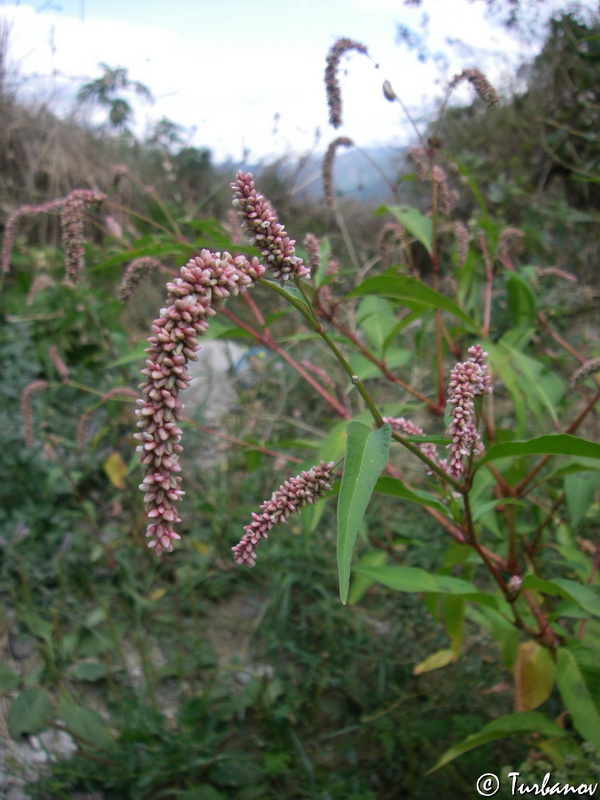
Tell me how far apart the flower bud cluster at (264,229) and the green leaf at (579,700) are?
103cm

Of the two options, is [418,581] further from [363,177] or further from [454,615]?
[363,177]

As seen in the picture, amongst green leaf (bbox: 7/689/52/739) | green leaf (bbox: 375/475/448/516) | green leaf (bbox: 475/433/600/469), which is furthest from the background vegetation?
green leaf (bbox: 475/433/600/469)

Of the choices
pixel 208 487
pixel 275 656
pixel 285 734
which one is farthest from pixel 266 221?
pixel 208 487

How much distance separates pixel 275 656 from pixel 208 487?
0.99 meters

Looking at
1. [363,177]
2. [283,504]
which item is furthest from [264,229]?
[363,177]

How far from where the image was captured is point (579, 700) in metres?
1.18

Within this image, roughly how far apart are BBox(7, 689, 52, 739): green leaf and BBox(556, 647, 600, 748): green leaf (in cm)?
164

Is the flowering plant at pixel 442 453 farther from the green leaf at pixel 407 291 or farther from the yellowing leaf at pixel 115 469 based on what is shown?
the yellowing leaf at pixel 115 469

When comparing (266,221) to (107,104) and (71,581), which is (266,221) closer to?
(71,581)

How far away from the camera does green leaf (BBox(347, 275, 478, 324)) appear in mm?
1214

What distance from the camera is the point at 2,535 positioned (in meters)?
2.58

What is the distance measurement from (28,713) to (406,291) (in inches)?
74.4

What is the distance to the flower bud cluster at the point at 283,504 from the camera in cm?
74

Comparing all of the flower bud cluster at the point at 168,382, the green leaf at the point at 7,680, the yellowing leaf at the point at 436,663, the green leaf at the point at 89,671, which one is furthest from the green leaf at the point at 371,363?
the green leaf at the point at 7,680
